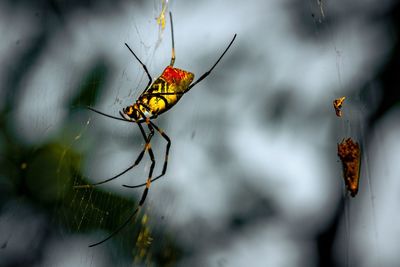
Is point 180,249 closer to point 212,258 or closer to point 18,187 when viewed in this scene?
point 212,258

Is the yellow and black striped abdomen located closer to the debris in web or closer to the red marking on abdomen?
the red marking on abdomen

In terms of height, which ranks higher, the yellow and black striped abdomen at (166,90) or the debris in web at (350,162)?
the yellow and black striped abdomen at (166,90)

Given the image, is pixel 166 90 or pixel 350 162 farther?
pixel 350 162

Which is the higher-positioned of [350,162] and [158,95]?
[158,95]

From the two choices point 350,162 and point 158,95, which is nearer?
point 158,95

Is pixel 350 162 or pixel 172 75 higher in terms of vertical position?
pixel 172 75

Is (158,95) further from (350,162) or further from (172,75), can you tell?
(350,162)

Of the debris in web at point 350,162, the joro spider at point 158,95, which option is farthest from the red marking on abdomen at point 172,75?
the debris in web at point 350,162

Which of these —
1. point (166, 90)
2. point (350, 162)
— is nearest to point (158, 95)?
point (166, 90)

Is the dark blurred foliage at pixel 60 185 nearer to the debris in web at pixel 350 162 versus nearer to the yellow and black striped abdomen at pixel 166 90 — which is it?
the yellow and black striped abdomen at pixel 166 90

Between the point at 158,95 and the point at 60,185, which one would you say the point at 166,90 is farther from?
the point at 60,185

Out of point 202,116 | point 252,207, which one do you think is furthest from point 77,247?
point 252,207
